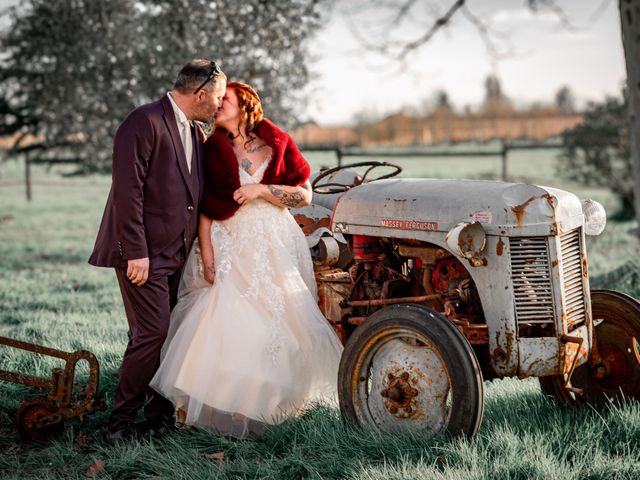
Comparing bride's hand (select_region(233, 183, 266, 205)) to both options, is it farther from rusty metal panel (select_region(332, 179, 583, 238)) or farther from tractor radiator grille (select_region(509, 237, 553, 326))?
tractor radiator grille (select_region(509, 237, 553, 326))

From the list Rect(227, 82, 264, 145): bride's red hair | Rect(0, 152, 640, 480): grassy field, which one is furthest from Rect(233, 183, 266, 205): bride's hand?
Rect(0, 152, 640, 480): grassy field

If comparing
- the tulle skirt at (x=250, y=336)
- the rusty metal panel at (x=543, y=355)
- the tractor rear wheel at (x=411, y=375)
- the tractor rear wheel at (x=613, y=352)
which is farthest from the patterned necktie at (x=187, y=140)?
the tractor rear wheel at (x=613, y=352)

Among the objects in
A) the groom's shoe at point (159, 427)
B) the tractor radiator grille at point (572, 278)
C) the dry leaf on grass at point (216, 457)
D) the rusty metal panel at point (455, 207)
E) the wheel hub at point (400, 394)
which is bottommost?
the groom's shoe at point (159, 427)

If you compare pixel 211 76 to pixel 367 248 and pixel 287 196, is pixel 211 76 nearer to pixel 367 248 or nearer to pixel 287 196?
pixel 287 196

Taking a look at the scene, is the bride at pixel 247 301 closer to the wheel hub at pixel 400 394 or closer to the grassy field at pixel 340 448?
the grassy field at pixel 340 448

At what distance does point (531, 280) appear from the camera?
3572 millimetres

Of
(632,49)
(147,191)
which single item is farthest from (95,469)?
(632,49)

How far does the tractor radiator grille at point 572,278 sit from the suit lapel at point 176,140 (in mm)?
1996

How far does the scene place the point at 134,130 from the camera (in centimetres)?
391

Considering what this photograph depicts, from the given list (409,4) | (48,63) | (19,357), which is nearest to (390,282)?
(19,357)

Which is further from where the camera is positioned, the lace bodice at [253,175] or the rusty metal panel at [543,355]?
the lace bodice at [253,175]

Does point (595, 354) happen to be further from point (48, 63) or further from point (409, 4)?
point (48, 63)

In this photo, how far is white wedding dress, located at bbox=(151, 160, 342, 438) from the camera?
4039 millimetres

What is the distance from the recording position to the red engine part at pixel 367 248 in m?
4.13
